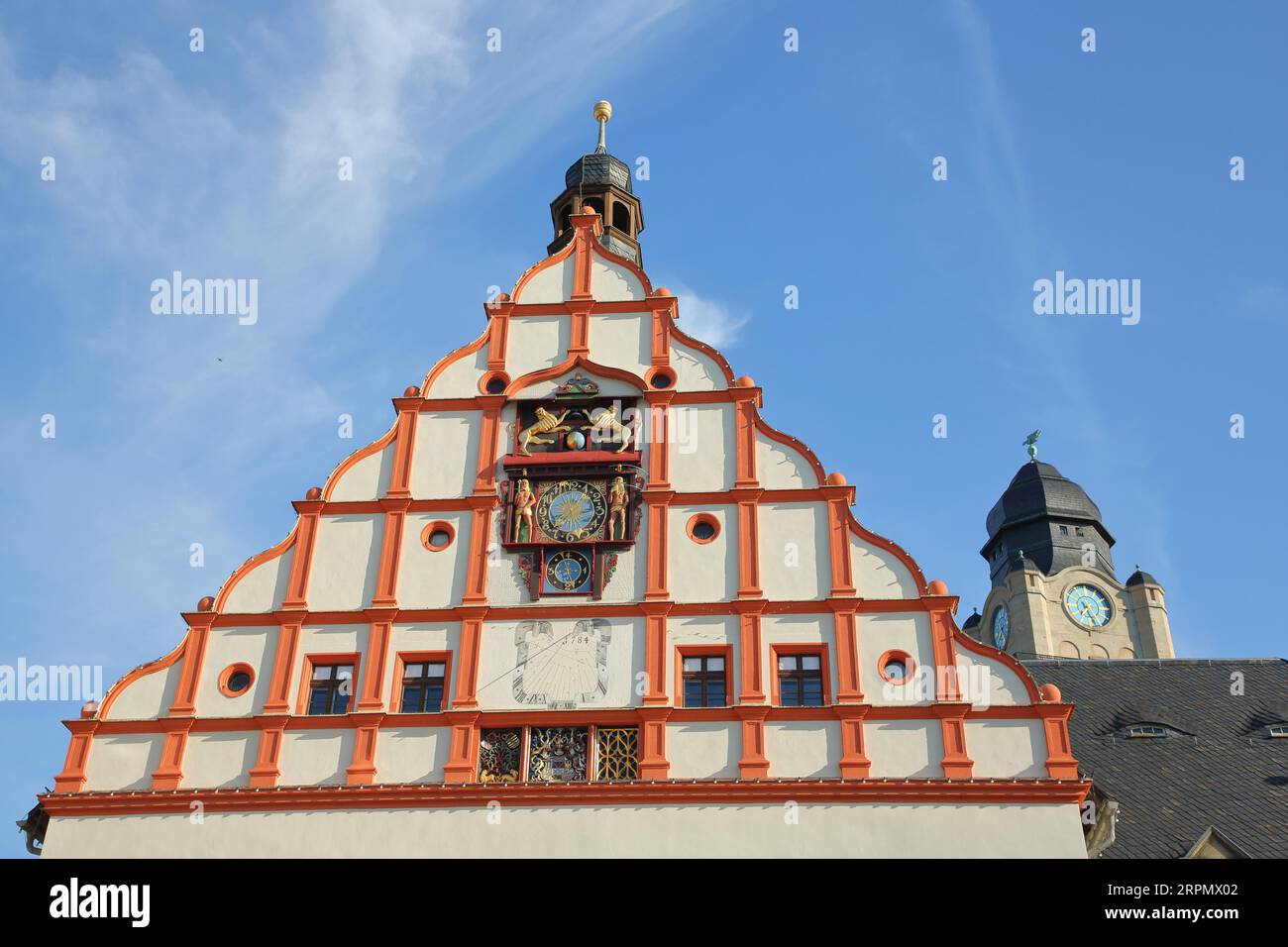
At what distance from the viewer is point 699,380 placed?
22281 mm

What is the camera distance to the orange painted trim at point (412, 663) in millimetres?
19500

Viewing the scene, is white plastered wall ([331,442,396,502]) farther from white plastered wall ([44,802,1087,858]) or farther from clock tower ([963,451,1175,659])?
clock tower ([963,451,1175,659])

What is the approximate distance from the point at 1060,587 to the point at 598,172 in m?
31.3

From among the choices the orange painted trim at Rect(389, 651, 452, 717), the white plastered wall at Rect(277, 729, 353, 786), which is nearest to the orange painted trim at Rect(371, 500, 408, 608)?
the orange painted trim at Rect(389, 651, 452, 717)

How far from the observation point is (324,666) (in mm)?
20000

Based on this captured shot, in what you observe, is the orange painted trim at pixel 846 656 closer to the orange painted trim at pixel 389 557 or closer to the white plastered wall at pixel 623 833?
the white plastered wall at pixel 623 833

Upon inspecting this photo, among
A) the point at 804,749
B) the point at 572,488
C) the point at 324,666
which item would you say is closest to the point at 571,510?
the point at 572,488

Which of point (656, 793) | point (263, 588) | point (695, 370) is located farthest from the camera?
point (695, 370)

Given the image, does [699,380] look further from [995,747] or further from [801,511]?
[995,747]

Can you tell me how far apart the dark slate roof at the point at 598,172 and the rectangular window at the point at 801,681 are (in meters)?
11.9

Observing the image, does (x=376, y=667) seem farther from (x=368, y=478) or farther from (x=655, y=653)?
(x=655, y=653)

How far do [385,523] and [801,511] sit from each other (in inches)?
242
